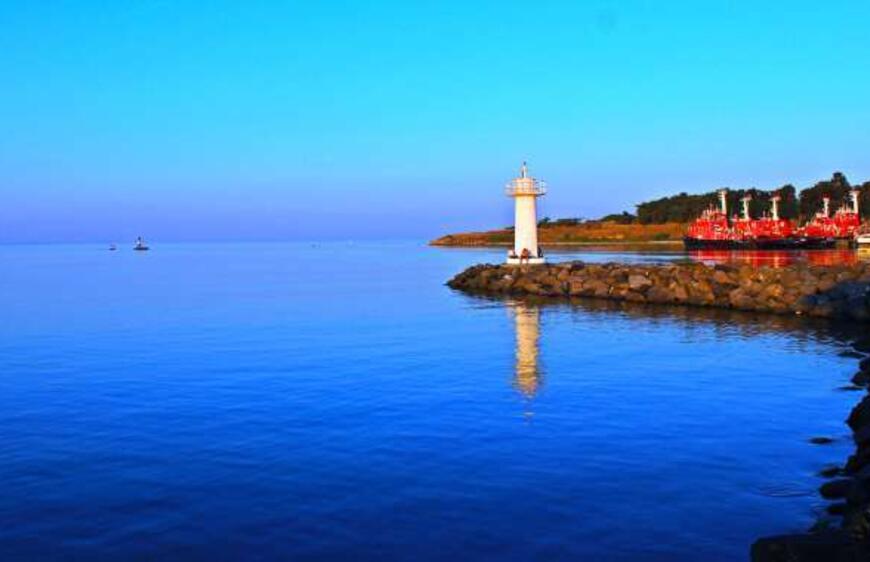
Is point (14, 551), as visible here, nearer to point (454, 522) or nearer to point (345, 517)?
point (345, 517)

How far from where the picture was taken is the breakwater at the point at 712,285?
34.6m

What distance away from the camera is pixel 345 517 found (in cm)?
1022

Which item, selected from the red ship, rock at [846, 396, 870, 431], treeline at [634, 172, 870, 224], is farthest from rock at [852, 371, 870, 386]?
treeline at [634, 172, 870, 224]

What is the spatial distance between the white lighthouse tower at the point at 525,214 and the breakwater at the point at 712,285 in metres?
4.07

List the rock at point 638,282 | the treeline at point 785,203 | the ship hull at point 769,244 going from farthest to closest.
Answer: the treeline at point 785,203, the ship hull at point 769,244, the rock at point 638,282

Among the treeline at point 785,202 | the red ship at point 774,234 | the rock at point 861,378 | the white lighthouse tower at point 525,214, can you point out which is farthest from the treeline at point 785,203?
the rock at point 861,378

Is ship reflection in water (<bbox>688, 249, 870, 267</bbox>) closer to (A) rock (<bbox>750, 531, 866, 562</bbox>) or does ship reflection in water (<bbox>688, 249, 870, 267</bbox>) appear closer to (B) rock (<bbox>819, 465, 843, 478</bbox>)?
(B) rock (<bbox>819, 465, 843, 478</bbox>)

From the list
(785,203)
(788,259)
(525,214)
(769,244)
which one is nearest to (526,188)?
(525,214)

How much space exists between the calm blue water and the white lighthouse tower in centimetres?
3093

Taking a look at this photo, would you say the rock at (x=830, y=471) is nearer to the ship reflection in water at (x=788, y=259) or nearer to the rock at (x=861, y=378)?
the rock at (x=861, y=378)

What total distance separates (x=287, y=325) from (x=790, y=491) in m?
24.9

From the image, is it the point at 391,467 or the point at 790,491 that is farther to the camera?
the point at 391,467

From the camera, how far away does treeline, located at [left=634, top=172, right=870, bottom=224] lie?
535 feet

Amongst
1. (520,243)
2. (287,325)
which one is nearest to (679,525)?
(287,325)
